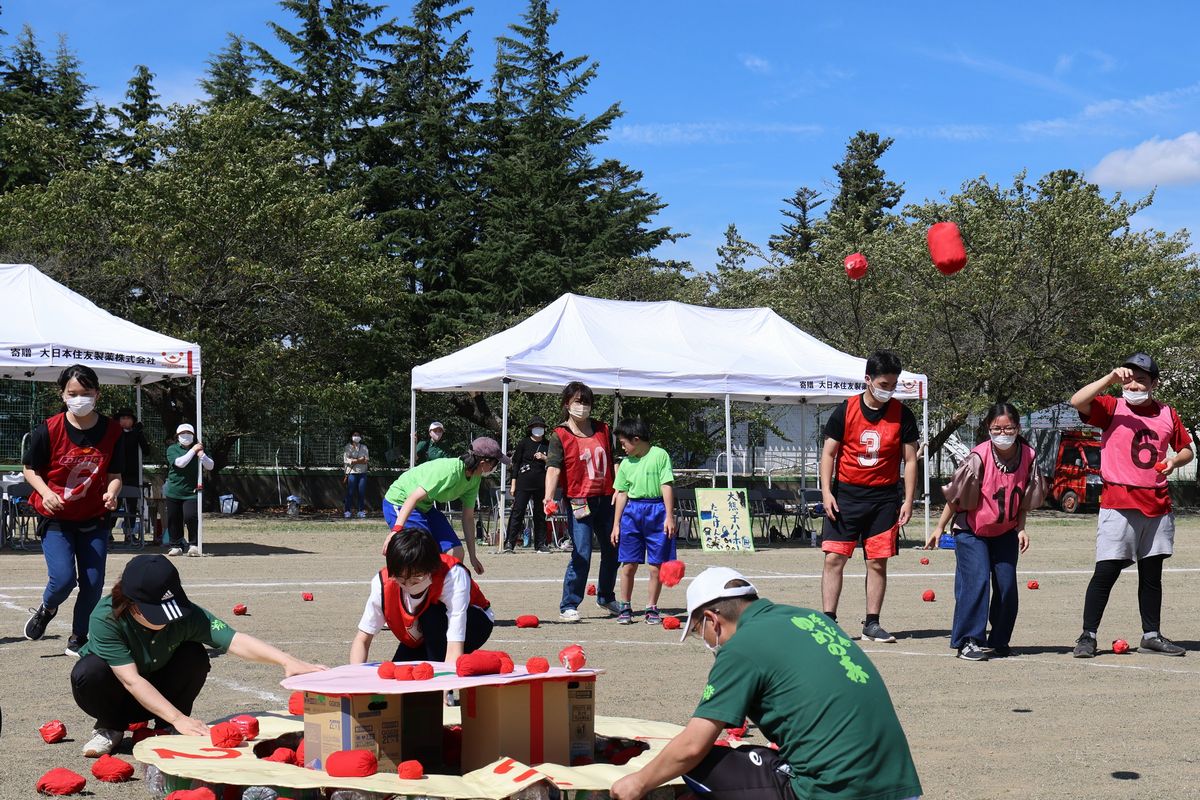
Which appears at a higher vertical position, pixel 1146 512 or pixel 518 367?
pixel 518 367

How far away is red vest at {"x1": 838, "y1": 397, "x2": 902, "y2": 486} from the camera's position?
9.27 meters

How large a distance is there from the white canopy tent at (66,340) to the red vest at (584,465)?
844 centimetres

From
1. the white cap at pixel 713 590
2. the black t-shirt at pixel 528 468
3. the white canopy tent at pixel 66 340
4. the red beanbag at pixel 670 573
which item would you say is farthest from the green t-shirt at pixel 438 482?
Answer: the black t-shirt at pixel 528 468

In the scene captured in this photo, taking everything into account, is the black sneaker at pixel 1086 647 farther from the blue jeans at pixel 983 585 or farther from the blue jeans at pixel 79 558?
the blue jeans at pixel 79 558

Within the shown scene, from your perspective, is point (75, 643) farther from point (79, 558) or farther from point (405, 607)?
point (405, 607)

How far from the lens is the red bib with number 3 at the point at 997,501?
8883 millimetres

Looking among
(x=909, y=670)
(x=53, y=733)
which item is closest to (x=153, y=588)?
(x=53, y=733)

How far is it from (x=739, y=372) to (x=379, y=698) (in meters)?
15.7

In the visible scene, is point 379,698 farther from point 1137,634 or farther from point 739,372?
point 739,372

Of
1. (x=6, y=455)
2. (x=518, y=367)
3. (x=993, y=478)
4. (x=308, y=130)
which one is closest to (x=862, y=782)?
(x=993, y=478)

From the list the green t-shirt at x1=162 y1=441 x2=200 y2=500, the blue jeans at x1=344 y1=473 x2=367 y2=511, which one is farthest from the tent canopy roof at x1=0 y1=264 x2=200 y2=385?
the blue jeans at x1=344 y1=473 x2=367 y2=511

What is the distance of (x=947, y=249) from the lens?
44.7 ft

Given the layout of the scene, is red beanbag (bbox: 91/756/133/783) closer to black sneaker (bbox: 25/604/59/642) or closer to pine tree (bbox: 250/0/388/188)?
black sneaker (bbox: 25/604/59/642)

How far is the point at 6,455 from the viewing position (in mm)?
27125
